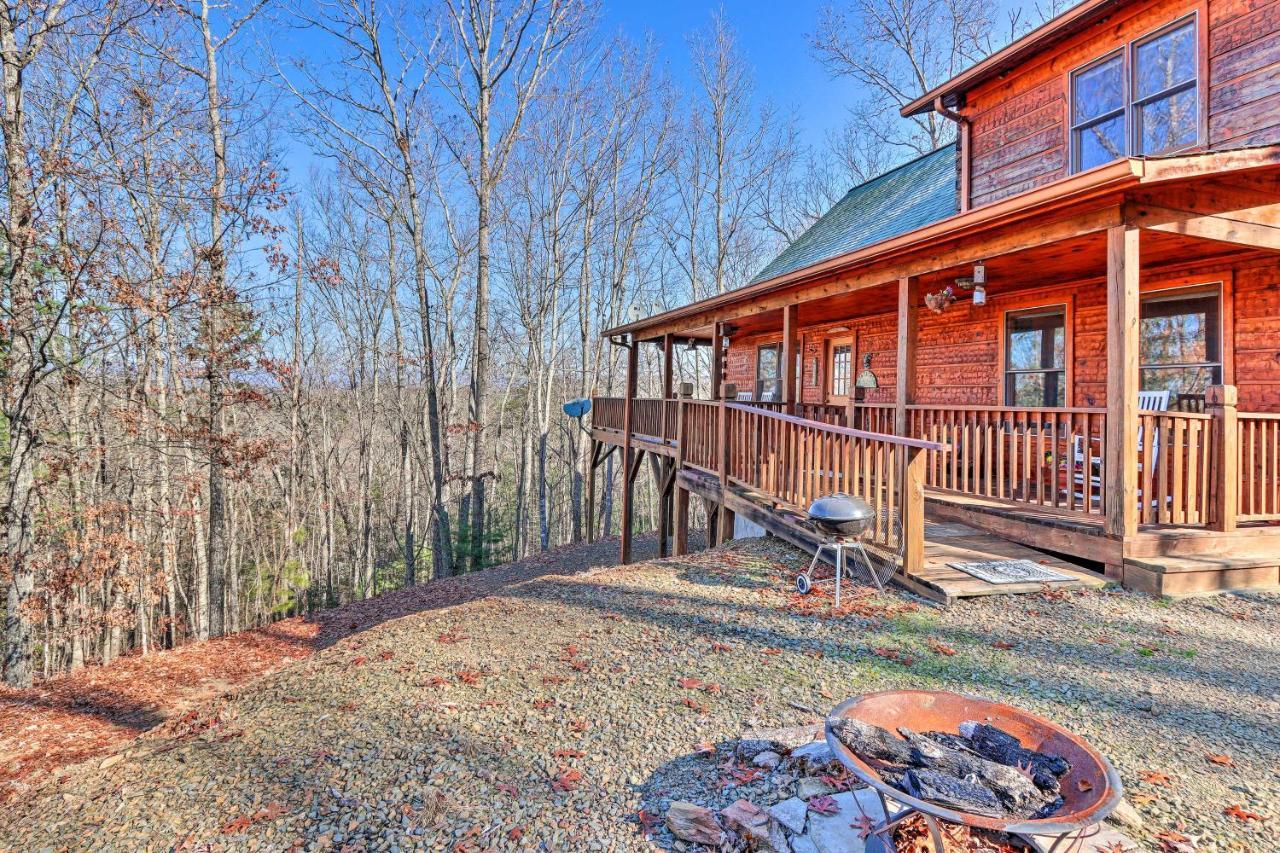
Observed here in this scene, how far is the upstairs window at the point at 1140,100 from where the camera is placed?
627cm

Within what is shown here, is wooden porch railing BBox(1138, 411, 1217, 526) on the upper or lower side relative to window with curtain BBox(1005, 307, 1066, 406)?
lower

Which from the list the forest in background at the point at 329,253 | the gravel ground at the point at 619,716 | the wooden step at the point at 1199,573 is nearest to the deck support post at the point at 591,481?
the forest in background at the point at 329,253

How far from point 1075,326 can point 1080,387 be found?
77 centimetres

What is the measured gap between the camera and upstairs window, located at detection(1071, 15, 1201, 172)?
20.6 feet

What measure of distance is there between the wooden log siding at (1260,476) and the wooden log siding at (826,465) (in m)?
2.43

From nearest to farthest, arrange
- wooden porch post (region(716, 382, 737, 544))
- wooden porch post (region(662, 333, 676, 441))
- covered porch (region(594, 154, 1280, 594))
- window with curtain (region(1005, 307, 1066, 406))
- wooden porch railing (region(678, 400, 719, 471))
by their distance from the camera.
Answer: covered porch (region(594, 154, 1280, 594))
wooden porch post (region(716, 382, 737, 544))
window with curtain (region(1005, 307, 1066, 406))
wooden porch railing (region(678, 400, 719, 471))
wooden porch post (region(662, 333, 676, 441))

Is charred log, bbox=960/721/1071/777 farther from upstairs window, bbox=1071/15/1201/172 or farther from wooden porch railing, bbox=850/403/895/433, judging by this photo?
upstairs window, bbox=1071/15/1201/172

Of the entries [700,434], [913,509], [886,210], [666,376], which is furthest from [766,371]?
[913,509]

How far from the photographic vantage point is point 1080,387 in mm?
7625

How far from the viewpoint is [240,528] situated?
57.1 ft

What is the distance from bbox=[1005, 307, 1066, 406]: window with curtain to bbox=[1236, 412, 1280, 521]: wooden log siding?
8.05 ft

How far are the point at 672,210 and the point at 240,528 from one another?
17879 millimetres

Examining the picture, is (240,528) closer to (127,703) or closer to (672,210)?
(127,703)

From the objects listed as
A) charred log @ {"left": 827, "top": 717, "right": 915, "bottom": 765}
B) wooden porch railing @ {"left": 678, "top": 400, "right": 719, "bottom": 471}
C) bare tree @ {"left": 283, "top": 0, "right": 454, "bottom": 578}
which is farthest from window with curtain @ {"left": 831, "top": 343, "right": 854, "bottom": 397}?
charred log @ {"left": 827, "top": 717, "right": 915, "bottom": 765}
